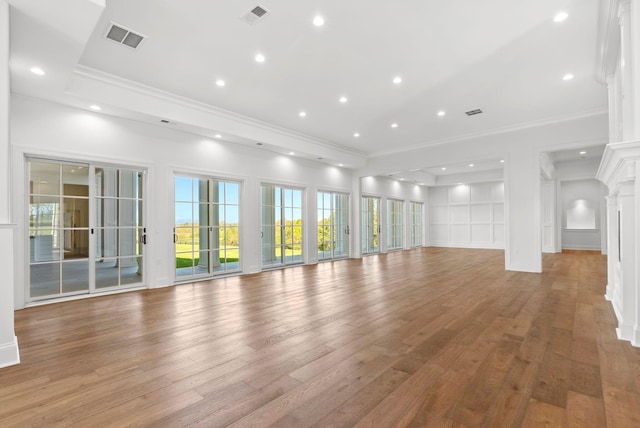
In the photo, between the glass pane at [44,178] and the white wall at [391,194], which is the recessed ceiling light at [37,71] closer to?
the glass pane at [44,178]

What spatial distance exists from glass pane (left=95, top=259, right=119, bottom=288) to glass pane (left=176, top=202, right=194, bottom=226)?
1278 mm

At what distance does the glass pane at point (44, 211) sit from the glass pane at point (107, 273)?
2.99 feet

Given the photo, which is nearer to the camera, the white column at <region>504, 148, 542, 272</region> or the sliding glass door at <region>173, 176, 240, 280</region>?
the sliding glass door at <region>173, 176, 240, 280</region>

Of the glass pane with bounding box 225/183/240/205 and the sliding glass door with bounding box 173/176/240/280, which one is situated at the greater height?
the glass pane with bounding box 225/183/240/205

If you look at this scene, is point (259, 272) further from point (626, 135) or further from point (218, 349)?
point (626, 135)

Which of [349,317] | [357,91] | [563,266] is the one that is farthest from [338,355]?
[563,266]

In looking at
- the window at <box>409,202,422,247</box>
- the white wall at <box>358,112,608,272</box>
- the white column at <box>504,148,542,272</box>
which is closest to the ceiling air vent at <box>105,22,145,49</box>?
the white wall at <box>358,112,608,272</box>

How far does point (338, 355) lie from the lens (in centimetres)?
263

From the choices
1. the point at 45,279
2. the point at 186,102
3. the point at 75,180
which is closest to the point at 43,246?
the point at 45,279

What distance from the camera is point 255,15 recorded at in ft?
10.8

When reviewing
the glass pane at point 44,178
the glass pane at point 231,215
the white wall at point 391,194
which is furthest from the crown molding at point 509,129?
the glass pane at point 44,178

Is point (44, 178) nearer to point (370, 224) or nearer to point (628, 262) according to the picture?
point (628, 262)

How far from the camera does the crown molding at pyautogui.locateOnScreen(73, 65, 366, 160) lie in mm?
4412

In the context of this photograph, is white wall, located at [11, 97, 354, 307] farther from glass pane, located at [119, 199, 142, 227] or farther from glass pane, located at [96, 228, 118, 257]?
glass pane, located at [96, 228, 118, 257]
